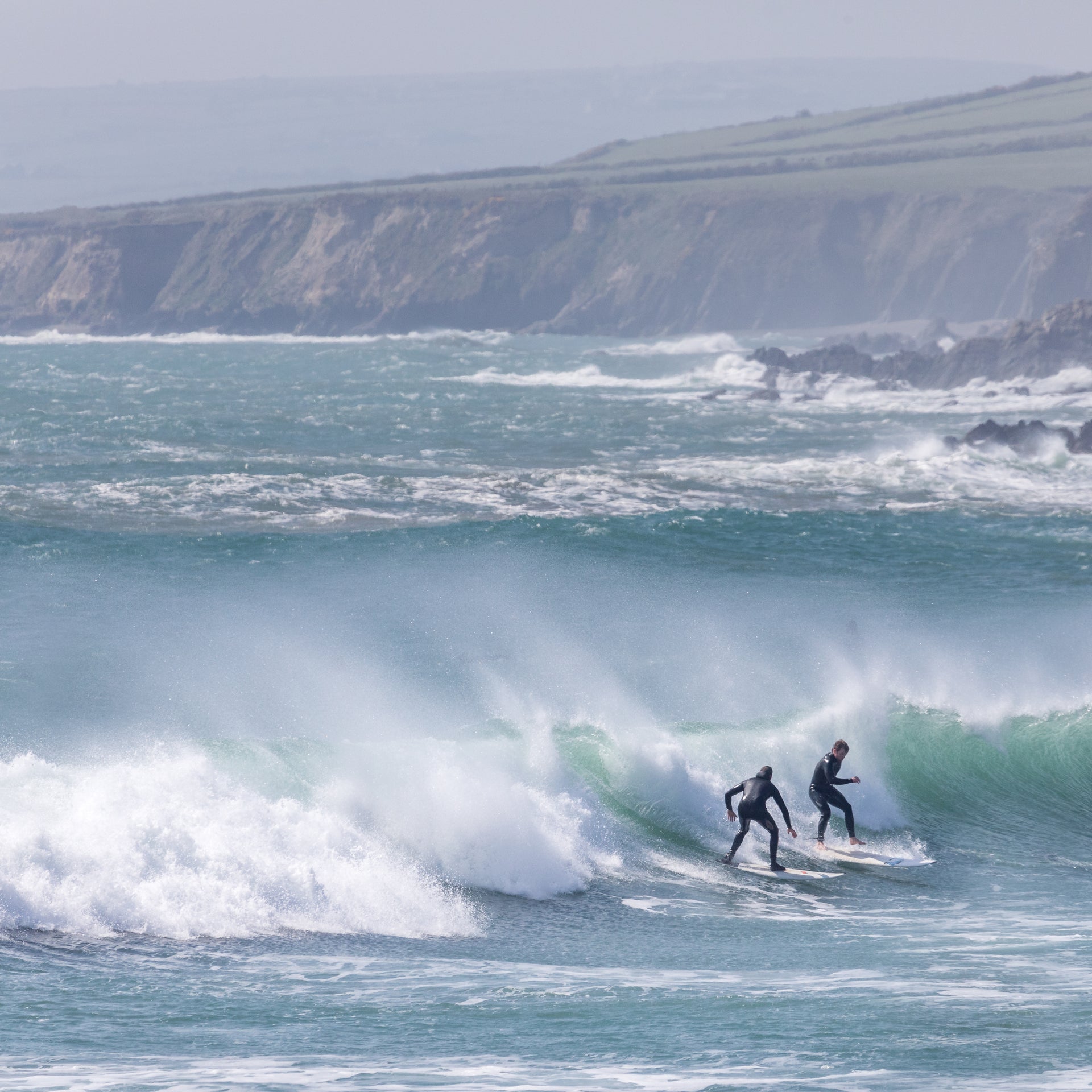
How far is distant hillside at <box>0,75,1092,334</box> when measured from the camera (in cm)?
15025

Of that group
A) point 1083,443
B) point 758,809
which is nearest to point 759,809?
point 758,809

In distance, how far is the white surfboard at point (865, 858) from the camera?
18.5m

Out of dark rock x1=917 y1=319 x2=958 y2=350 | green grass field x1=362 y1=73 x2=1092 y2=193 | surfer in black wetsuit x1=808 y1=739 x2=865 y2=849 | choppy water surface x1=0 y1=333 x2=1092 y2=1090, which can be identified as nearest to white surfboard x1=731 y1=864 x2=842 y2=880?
choppy water surface x1=0 y1=333 x2=1092 y2=1090

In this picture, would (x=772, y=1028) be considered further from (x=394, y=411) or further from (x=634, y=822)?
(x=394, y=411)

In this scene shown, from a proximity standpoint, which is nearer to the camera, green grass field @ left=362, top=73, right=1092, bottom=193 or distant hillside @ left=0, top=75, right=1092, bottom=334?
distant hillside @ left=0, top=75, right=1092, bottom=334

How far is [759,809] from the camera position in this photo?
1816 centimetres

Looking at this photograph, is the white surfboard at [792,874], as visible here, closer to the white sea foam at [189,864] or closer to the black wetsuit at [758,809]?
the black wetsuit at [758,809]

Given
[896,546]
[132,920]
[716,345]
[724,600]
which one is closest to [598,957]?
[132,920]

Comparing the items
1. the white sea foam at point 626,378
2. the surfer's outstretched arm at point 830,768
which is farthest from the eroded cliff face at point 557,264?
the surfer's outstretched arm at point 830,768

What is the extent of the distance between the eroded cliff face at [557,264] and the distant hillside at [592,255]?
192 mm

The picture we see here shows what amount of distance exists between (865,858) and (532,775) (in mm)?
4130

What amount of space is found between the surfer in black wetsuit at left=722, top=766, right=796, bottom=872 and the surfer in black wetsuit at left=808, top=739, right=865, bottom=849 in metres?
0.80

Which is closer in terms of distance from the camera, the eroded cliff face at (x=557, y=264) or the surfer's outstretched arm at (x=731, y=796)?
the surfer's outstretched arm at (x=731, y=796)

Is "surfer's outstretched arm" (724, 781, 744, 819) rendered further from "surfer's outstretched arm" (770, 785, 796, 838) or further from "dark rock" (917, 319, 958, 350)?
"dark rock" (917, 319, 958, 350)
